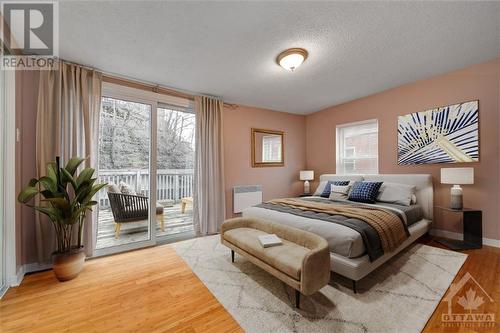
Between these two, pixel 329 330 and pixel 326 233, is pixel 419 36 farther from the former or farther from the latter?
pixel 329 330

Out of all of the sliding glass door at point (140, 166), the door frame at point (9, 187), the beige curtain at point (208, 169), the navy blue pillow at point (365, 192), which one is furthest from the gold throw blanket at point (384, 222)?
the door frame at point (9, 187)

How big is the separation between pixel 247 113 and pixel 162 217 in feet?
8.99

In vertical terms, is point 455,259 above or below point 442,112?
below

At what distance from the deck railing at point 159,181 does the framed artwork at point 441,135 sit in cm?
396

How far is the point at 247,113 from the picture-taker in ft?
14.8

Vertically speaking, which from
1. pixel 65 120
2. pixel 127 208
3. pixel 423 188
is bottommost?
pixel 127 208

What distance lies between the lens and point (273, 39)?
7.32 feet

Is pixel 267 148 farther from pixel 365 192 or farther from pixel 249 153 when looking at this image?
pixel 365 192

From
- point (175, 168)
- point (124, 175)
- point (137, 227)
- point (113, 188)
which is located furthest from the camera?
point (175, 168)

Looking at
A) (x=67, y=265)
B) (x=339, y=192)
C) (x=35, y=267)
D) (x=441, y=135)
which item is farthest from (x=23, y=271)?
(x=441, y=135)

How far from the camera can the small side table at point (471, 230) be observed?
9.14ft

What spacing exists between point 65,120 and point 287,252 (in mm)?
3098

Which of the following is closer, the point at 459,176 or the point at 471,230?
the point at 459,176

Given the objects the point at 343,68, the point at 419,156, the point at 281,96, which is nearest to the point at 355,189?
the point at 419,156
